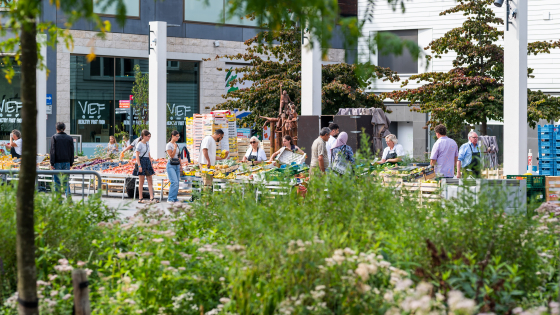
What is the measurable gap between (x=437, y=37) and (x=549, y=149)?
58.6ft

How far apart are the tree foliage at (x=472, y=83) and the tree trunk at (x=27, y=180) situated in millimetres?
19290

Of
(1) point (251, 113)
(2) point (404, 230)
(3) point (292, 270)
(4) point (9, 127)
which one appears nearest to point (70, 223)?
(3) point (292, 270)

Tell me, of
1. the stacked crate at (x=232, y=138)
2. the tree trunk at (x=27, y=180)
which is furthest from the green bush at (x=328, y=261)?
the stacked crate at (x=232, y=138)

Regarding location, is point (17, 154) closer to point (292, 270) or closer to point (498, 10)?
point (292, 270)

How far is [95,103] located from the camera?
29.5 meters

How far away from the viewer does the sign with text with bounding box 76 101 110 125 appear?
2914cm

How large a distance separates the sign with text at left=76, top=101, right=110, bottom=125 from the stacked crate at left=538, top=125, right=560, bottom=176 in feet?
70.0

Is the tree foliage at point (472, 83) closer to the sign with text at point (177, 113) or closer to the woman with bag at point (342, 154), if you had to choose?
the woman with bag at point (342, 154)

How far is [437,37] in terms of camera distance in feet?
101

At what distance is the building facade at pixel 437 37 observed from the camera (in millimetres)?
28719

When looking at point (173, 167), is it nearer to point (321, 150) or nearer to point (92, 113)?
point (321, 150)

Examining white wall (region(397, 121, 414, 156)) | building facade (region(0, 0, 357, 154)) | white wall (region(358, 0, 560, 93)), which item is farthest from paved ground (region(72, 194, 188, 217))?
white wall (region(397, 121, 414, 156))

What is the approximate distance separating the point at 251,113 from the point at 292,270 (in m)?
22.5

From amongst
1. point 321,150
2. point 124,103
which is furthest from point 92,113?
point 321,150
